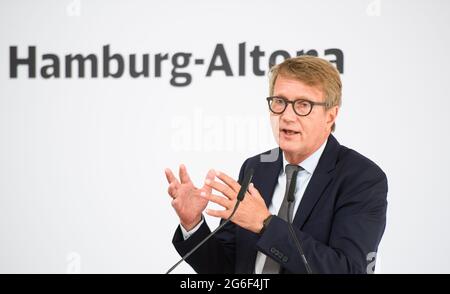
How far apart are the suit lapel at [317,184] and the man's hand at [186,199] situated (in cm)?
25

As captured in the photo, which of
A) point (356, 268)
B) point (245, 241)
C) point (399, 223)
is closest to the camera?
point (356, 268)

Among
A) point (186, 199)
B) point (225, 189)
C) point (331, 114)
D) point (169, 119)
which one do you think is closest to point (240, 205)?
point (225, 189)

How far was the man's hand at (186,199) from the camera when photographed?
143 centimetres

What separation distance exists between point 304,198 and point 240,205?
1.00 feet

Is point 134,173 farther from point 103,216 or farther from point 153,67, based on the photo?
point 153,67

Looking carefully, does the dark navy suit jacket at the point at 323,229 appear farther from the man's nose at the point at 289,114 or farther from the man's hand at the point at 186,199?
the man's nose at the point at 289,114

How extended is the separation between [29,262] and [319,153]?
236cm

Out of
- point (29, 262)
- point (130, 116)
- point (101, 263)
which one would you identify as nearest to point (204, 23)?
point (130, 116)

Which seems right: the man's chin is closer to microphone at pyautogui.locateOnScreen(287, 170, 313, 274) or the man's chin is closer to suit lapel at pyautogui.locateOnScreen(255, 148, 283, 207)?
suit lapel at pyautogui.locateOnScreen(255, 148, 283, 207)

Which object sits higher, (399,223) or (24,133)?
(24,133)

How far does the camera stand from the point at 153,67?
3232 millimetres

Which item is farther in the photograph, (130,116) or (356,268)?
(130,116)

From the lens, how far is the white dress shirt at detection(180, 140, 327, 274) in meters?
1.50

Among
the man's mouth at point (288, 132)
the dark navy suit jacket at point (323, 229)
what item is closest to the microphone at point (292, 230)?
the dark navy suit jacket at point (323, 229)
